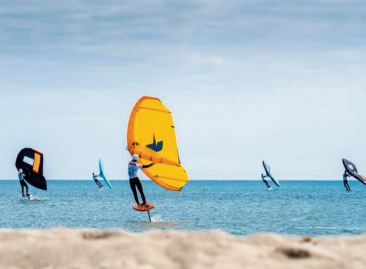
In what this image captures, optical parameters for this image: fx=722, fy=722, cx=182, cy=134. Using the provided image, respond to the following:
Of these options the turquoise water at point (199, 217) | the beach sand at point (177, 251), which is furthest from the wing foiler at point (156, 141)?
the beach sand at point (177, 251)

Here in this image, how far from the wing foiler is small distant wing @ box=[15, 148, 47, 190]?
2718cm

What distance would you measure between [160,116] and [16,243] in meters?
20.3

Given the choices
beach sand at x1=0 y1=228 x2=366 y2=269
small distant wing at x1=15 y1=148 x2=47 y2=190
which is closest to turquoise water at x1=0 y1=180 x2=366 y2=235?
small distant wing at x1=15 y1=148 x2=47 y2=190

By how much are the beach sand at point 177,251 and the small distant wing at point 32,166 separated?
152 ft

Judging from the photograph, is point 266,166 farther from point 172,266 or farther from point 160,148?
point 172,266

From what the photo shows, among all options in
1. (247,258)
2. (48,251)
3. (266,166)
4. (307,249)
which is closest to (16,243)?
(48,251)

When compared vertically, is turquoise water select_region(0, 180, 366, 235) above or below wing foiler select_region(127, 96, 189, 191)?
below

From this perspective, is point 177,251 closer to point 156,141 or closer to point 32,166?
point 156,141

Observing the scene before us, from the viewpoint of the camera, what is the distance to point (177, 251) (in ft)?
20.9

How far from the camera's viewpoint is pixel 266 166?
103875 millimetres

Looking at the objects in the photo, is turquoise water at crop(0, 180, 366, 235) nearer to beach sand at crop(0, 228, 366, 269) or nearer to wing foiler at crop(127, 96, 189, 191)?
wing foiler at crop(127, 96, 189, 191)

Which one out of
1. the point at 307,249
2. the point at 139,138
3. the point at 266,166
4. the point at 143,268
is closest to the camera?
the point at 143,268

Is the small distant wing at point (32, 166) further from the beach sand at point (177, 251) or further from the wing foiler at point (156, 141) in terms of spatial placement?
the beach sand at point (177, 251)

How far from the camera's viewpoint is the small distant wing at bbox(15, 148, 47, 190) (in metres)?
52.5
